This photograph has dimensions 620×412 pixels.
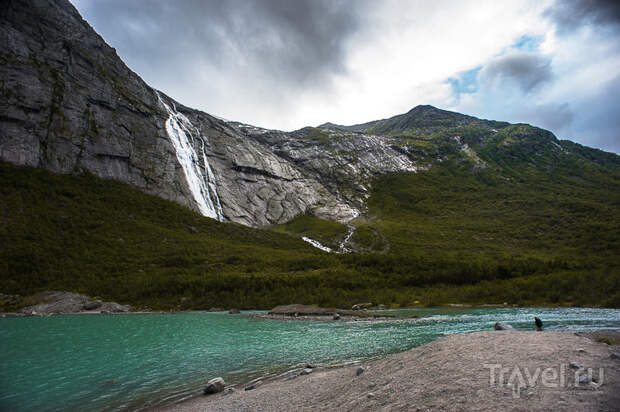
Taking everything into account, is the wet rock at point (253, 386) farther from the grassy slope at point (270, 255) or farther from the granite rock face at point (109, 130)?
the granite rock face at point (109, 130)

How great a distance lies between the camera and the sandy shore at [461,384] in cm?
548

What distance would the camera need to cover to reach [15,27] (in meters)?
95.1

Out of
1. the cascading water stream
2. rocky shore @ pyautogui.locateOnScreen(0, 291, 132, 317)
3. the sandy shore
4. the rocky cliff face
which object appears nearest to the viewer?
the sandy shore

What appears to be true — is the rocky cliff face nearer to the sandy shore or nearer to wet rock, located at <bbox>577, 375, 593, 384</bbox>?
the sandy shore

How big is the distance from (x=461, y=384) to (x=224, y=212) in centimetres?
10624

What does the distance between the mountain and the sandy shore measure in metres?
35.2

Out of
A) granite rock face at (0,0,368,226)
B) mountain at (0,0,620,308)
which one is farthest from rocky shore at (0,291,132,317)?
granite rock face at (0,0,368,226)

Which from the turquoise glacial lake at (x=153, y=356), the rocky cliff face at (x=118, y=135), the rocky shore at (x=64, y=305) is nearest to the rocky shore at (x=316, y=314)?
the turquoise glacial lake at (x=153, y=356)

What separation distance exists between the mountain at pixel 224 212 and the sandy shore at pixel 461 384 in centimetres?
3517

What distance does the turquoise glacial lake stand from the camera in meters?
11.9

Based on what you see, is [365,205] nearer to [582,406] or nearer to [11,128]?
[11,128]

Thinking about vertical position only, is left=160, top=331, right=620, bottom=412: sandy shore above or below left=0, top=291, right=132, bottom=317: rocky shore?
above

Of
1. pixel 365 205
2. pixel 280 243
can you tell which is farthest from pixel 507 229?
pixel 280 243

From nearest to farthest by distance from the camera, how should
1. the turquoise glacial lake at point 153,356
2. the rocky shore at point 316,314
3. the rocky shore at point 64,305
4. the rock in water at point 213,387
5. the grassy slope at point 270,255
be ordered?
the rock in water at point 213,387, the turquoise glacial lake at point 153,356, the rocky shore at point 316,314, the rocky shore at point 64,305, the grassy slope at point 270,255
